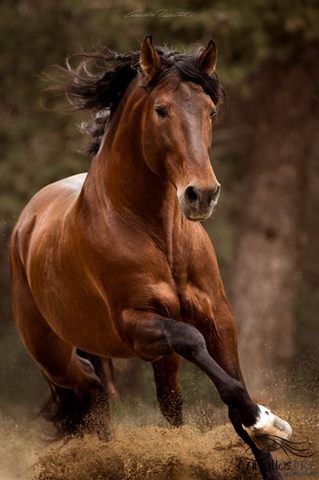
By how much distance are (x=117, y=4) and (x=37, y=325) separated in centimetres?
588

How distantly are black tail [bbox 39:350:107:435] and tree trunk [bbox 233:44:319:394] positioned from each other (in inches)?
188

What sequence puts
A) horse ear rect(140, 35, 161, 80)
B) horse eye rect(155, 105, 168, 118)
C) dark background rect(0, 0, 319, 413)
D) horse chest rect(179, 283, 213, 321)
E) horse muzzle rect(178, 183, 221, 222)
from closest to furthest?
horse muzzle rect(178, 183, 221, 222) → horse eye rect(155, 105, 168, 118) → horse ear rect(140, 35, 161, 80) → horse chest rect(179, 283, 213, 321) → dark background rect(0, 0, 319, 413)

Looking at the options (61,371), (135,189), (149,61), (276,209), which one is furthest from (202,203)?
(276,209)

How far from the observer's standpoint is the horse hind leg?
7.85 meters

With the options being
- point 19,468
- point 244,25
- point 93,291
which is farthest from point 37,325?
point 244,25

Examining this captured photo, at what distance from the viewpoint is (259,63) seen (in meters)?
13.3

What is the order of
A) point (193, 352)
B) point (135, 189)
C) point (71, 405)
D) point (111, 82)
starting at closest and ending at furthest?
1. point (193, 352)
2. point (135, 189)
3. point (111, 82)
4. point (71, 405)

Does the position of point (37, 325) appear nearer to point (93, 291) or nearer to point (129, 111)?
point (93, 291)

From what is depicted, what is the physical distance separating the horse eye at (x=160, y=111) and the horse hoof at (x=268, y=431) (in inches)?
62.3

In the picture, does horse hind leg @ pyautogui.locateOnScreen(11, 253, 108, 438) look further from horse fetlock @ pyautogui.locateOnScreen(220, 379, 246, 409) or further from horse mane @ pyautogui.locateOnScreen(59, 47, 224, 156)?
horse fetlock @ pyautogui.locateOnScreen(220, 379, 246, 409)

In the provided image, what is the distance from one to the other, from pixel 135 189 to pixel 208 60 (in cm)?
82

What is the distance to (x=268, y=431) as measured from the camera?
229 inches

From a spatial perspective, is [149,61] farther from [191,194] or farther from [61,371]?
[61,371]

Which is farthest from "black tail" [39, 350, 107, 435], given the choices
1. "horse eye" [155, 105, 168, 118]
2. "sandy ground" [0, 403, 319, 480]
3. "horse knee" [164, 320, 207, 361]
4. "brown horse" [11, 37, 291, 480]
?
"horse eye" [155, 105, 168, 118]
